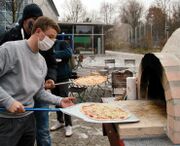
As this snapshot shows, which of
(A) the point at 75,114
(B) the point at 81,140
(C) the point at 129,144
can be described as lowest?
(B) the point at 81,140

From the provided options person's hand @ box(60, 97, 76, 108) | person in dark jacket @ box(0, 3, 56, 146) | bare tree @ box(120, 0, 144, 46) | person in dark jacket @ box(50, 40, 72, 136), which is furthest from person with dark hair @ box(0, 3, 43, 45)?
bare tree @ box(120, 0, 144, 46)

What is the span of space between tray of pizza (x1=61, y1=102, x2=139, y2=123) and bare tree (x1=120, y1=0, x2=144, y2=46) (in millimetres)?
51367

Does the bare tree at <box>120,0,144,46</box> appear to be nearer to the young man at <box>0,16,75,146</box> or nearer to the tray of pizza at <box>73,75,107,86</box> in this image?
the tray of pizza at <box>73,75,107,86</box>

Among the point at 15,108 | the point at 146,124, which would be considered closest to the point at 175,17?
Result: the point at 146,124

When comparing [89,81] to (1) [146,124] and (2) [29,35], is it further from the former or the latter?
(1) [146,124]

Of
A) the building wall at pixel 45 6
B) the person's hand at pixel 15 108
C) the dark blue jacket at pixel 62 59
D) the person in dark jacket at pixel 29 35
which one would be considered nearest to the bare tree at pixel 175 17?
the building wall at pixel 45 6

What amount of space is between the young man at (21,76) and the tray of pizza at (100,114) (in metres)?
0.22

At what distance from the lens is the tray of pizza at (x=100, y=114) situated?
2623 millimetres

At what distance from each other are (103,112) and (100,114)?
7 cm

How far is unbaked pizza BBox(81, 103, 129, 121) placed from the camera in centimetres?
267

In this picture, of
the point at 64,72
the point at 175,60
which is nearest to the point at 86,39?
the point at 64,72

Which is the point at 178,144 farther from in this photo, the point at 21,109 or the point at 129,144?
the point at 21,109

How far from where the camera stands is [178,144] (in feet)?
7.80

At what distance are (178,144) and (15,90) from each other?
134 centimetres
